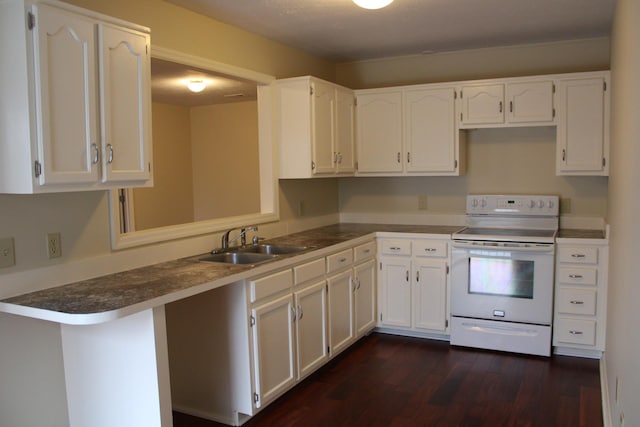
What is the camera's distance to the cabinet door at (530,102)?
4.17 m

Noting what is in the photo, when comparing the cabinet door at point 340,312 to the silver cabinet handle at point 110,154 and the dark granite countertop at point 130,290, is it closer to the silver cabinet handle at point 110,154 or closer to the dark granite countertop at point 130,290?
the dark granite countertop at point 130,290

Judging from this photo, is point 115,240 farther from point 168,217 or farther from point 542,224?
point 168,217

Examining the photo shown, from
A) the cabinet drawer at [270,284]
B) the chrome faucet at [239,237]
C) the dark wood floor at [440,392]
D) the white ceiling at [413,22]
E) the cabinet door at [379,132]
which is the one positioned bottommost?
the dark wood floor at [440,392]

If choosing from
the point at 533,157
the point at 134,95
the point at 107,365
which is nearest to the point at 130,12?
the point at 134,95

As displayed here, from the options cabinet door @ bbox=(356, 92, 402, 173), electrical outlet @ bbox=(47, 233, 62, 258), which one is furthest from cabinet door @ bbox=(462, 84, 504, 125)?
electrical outlet @ bbox=(47, 233, 62, 258)

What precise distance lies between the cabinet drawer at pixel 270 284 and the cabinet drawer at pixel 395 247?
141 centimetres

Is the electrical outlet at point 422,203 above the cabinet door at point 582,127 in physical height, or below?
below

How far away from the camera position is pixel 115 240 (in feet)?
9.11

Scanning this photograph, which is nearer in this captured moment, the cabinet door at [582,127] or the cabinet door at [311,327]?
the cabinet door at [311,327]

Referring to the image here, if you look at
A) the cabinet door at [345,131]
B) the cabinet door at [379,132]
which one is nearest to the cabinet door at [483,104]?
the cabinet door at [379,132]

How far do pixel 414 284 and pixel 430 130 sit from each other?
51.4 inches

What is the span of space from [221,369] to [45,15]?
193 centimetres

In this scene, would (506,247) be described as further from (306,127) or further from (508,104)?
(306,127)

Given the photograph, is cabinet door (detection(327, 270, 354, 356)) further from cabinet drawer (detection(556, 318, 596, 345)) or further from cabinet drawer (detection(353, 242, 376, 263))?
cabinet drawer (detection(556, 318, 596, 345))
